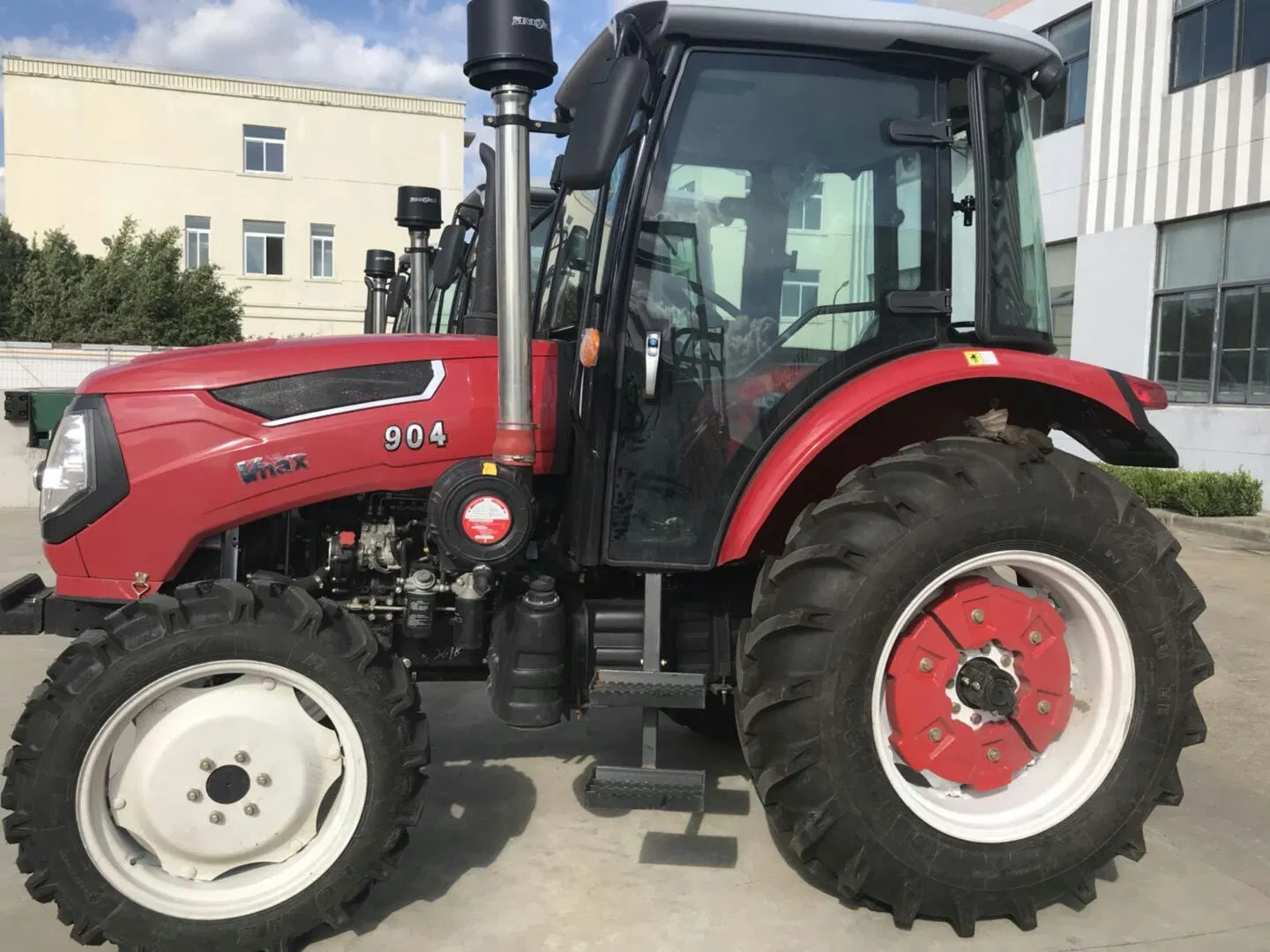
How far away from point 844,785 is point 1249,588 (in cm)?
608

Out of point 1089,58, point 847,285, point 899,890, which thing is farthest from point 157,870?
point 1089,58

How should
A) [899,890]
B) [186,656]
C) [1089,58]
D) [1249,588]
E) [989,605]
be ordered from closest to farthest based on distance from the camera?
[186,656]
[899,890]
[989,605]
[1249,588]
[1089,58]

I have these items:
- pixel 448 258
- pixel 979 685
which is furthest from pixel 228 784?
pixel 448 258

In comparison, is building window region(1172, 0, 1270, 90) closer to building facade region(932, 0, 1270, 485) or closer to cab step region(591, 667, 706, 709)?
building facade region(932, 0, 1270, 485)

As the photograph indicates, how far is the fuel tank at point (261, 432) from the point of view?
272 centimetres

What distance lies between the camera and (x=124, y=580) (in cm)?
274

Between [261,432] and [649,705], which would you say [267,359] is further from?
[649,705]

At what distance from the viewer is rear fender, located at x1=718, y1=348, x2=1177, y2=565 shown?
2.75m

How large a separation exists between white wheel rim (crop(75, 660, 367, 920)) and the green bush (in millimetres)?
9702

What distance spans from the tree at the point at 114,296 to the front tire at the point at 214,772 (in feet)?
79.2

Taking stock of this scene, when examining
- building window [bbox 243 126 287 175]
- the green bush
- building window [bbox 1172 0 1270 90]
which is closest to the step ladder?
the green bush

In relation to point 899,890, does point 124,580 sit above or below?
above

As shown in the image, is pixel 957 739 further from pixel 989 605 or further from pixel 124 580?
pixel 124 580

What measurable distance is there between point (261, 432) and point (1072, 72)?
1418 centimetres
